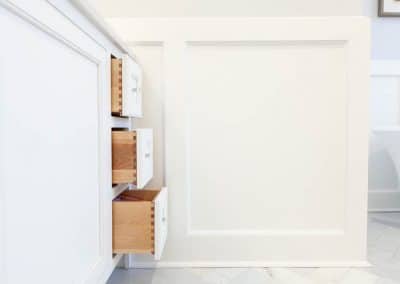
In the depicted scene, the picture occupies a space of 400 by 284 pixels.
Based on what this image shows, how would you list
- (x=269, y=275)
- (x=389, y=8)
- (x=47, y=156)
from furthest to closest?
(x=389, y=8), (x=269, y=275), (x=47, y=156)

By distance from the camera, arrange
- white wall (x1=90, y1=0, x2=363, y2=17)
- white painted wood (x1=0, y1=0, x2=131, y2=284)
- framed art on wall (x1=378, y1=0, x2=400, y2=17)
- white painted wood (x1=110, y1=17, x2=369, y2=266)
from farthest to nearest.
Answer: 1. framed art on wall (x1=378, y1=0, x2=400, y2=17)
2. white wall (x1=90, y1=0, x2=363, y2=17)
3. white painted wood (x1=110, y1=17, x2=369, y2=266)
4. white painted wood (x1=0, y1=0, x2=131, y2=284)

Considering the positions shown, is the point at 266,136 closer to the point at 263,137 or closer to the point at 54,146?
the point at 263,137

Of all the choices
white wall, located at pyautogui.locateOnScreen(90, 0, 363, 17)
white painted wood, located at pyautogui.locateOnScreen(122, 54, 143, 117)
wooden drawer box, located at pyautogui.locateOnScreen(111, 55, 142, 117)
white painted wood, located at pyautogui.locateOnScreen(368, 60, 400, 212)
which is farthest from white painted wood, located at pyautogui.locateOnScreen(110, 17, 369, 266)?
white painted wood, located at pyautogui.locateOnScreen(368, 60, 400, 212)

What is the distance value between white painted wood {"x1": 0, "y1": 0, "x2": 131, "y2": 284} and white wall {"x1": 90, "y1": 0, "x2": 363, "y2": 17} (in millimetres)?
576

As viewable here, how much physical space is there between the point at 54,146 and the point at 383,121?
6.98 feet

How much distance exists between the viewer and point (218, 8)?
1.49 metres

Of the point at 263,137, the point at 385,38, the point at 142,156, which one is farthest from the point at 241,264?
the point at 385,38

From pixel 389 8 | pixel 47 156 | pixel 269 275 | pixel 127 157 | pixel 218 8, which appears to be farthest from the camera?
pixel 389 8

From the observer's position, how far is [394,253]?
1517mm

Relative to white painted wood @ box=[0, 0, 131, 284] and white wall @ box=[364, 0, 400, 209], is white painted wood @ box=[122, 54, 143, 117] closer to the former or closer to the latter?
white painted wood @ box=[0, 0, 131, 284]

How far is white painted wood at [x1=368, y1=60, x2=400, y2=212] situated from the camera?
89.0 inches

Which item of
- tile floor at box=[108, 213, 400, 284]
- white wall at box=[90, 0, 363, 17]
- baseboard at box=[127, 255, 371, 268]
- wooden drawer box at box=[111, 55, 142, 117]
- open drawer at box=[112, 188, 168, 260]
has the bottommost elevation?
tile floor at box=[108, 213, 400, 284]

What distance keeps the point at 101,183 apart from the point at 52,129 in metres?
0.30

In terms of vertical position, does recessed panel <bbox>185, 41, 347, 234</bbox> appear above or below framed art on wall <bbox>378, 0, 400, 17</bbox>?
below
